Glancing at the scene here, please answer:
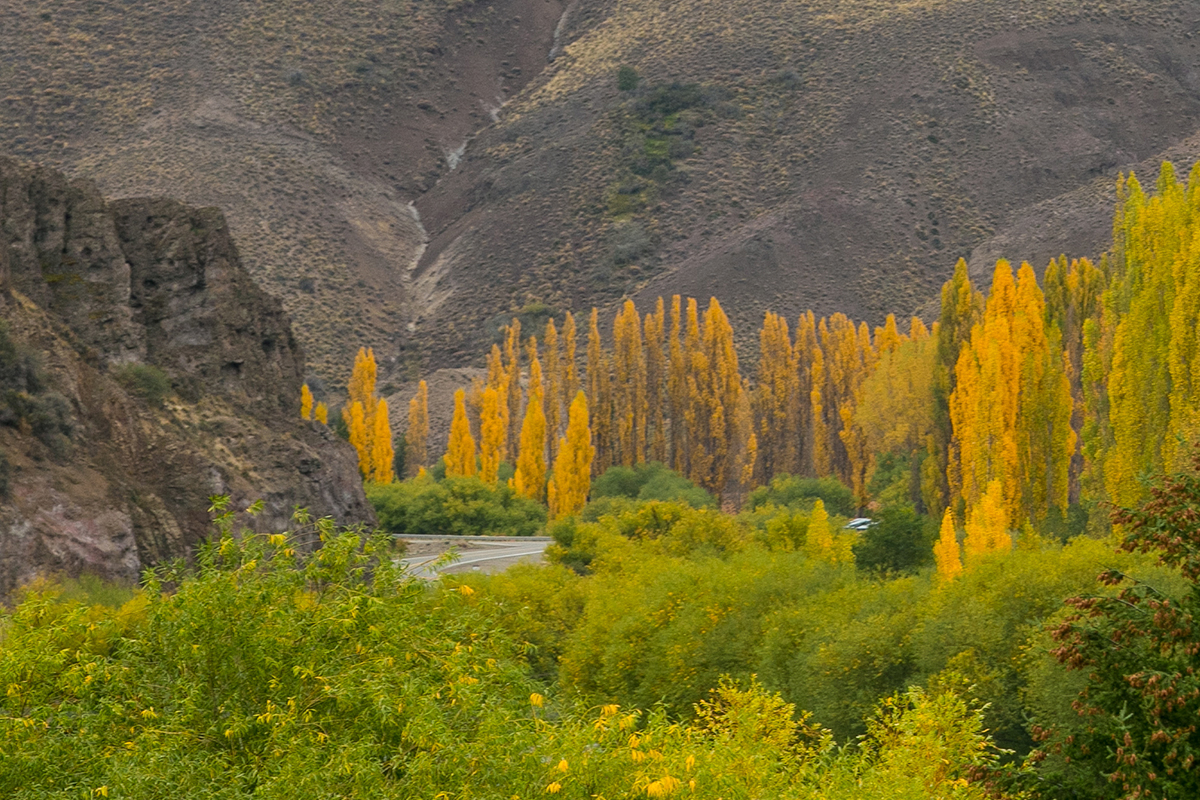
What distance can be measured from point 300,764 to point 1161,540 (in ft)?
20.6

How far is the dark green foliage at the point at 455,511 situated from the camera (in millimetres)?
45750

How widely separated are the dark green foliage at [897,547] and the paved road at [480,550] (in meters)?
8.49

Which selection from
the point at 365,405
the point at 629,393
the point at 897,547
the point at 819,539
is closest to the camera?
the point at 819,539

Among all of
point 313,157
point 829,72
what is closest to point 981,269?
point 829,72

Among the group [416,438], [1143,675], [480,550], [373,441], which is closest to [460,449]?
[373,441]

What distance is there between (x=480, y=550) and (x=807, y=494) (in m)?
16.5

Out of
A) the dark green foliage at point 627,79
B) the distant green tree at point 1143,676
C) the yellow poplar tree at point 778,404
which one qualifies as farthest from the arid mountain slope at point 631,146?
the distant green tree at point 1143,676

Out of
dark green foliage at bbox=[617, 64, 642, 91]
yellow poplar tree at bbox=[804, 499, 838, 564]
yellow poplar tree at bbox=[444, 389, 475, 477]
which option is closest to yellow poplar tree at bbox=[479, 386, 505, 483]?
yellow poplar tree at bbox=[444, 389, 475, 477]

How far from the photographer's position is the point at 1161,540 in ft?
27.8

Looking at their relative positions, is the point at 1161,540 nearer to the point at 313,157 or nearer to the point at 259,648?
the point at 259,648

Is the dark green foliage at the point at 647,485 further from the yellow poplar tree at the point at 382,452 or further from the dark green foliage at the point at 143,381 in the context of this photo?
the dark green foliage at the point at 143,381

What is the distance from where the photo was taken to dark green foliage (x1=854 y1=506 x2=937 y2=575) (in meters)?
26.1

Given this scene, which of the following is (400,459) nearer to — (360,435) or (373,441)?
(373,441)

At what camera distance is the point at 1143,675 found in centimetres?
786
